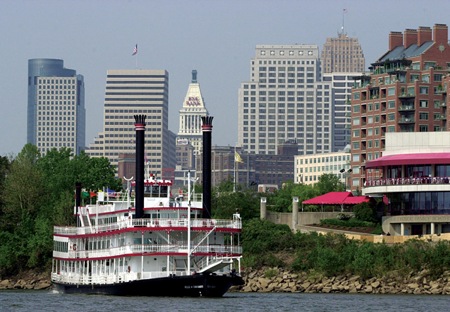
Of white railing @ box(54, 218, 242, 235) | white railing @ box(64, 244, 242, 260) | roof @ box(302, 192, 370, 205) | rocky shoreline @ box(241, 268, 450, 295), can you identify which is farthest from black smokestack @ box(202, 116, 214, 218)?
roof @ box(302, 192, 370, 205)

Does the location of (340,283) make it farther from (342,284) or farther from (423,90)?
(423,90)

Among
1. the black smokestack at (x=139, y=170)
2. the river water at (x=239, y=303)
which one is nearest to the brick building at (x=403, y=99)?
the river water at (x=239, y=303)

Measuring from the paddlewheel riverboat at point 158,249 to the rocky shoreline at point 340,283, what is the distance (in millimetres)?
15587

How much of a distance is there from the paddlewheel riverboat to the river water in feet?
3.86

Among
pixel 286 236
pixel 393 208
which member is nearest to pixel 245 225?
pixel 286 236

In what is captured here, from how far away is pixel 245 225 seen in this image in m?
136

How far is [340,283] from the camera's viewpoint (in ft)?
386

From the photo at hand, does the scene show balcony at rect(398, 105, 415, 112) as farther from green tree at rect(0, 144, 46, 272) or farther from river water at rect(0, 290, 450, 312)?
river water at rect(0, 290, 450, 312)

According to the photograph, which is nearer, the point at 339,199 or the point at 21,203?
the point at 21,203

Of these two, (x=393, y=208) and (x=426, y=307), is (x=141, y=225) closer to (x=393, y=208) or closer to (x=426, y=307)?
(x=426, y=307)

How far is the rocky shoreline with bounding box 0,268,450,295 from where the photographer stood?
113m

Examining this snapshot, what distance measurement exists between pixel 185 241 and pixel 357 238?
33307 millimetres

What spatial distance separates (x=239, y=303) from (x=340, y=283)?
2335 centimetres

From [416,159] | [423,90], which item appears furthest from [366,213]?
[423,90]
